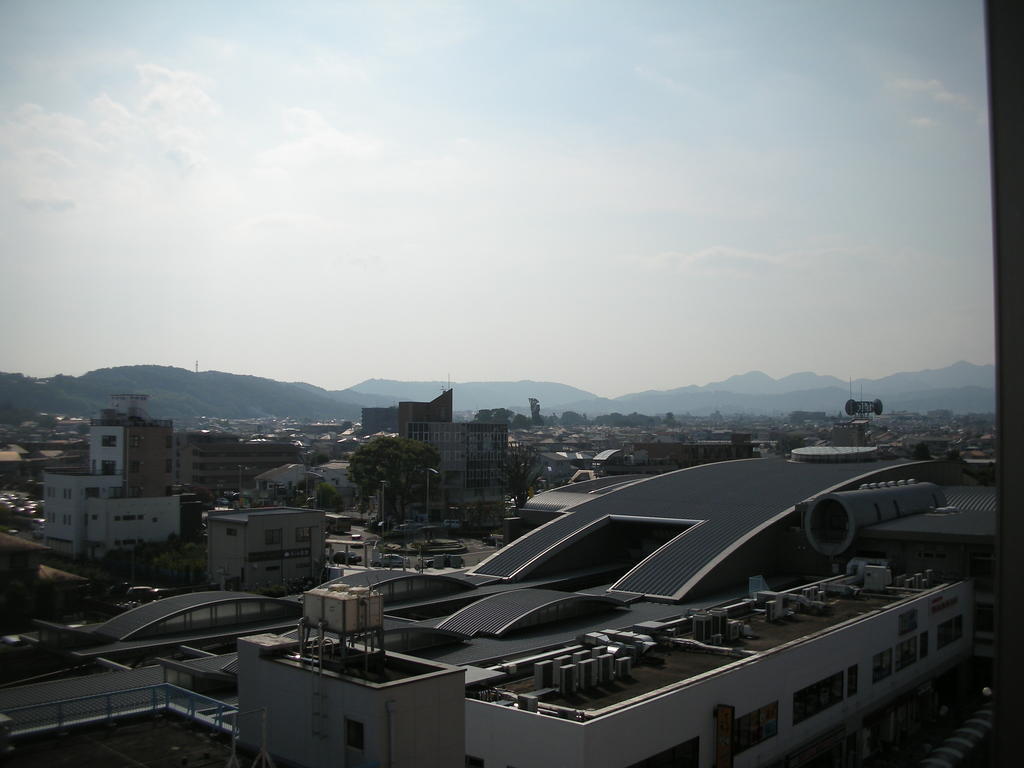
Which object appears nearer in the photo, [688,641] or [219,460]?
[688,641]

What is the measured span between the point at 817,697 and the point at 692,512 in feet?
37.5

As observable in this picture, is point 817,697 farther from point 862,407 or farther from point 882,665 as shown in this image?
point 862,407

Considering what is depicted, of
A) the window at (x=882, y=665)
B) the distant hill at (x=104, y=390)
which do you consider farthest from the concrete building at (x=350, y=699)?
the window at (x=882, y=665)

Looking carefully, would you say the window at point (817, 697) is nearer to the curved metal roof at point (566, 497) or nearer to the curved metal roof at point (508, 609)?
the curved metal roof at point (508, 609)

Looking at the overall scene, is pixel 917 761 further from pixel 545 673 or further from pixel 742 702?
pixel 545 673

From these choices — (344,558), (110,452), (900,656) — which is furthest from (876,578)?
(110,452)

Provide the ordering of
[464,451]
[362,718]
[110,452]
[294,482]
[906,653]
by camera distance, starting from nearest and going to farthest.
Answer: [362,718]
[906,653]
[110,452]
[464,451]
[294,482]

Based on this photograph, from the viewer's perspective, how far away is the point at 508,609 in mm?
17094

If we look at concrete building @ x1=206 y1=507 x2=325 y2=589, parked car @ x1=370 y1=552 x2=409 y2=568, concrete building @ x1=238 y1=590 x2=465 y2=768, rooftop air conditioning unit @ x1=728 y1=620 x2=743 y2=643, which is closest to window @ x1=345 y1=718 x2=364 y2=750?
concrete building @ x1=238 y1=590 x2=465 y2=768

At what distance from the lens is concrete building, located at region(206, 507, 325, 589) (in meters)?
29.1

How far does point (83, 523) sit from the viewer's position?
3341 cm

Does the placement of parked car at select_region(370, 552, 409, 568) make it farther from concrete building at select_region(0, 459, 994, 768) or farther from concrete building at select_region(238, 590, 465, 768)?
concrete building at select_region(238, 590, 465, 768)

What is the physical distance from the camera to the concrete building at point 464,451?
59312mm

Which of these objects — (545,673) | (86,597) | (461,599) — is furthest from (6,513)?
(545,673)
